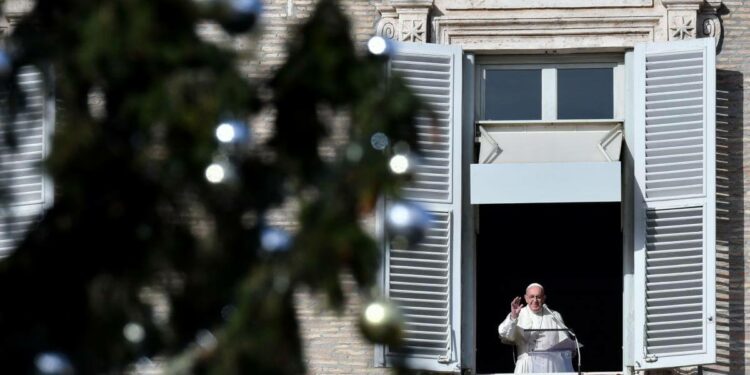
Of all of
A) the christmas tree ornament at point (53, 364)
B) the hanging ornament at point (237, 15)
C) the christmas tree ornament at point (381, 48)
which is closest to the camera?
the christmas tree ornament at point (53, 364)

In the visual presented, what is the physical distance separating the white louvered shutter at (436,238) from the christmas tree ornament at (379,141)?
17.7 ft

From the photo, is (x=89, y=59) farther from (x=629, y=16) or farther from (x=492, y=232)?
(x=492, y=232)

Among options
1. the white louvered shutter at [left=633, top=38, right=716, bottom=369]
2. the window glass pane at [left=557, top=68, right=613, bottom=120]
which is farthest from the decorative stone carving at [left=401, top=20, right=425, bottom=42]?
the white louvered shutter at [left=633, top=38, right=716, bottom=369]

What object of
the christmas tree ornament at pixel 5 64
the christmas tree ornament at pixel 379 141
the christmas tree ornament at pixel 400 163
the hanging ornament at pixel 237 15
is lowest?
the christmas tree ornament at pixel 400 163

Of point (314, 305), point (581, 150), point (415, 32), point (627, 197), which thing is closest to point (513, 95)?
point (581, 150)

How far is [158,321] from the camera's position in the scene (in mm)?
7727

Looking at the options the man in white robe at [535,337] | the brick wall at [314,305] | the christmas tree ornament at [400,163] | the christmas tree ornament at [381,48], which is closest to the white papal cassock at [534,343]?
the man in white robe at [535,337]

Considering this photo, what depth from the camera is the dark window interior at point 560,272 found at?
16.7m

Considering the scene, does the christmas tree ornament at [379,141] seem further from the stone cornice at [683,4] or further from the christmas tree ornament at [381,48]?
the stone cornice at [683,4]

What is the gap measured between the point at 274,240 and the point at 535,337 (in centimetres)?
586

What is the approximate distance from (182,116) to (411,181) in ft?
2.45

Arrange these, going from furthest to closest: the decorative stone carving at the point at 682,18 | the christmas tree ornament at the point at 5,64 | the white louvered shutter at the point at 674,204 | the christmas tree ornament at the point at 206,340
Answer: the decorative stone carving at the point at 682,18 < the white louvered shutter at the point at 674,204 < the christmas tree ornament at the point at 5,64 < the christmas tree ornament at the point at 206,340

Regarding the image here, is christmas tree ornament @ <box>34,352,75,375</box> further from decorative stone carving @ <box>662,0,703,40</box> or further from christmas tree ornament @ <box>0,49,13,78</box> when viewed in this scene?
decorative stone carving @ <box>662,0,703,40</box>

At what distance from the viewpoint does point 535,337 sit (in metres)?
13.4
